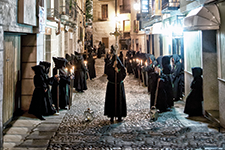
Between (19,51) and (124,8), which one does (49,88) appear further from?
(124,8)

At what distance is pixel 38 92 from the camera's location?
26.1ft

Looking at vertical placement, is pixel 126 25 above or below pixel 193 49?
above

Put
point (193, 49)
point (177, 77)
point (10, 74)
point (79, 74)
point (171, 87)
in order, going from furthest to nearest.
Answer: point (79, 74)
point (177, 77)
point (193, 49)
point (171, 87)
point (10, 74)

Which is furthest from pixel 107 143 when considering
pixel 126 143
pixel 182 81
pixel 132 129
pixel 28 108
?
pixel 182 81

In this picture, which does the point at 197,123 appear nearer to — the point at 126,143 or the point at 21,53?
the point at 126,143

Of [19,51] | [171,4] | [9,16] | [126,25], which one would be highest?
[126,25]

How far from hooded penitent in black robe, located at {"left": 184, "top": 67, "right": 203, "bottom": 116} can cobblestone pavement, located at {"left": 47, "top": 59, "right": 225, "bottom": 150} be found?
32 cm

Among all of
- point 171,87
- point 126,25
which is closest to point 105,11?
point 126,25

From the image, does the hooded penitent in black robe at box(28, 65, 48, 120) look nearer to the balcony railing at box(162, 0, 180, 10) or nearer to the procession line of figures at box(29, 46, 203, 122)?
the procession line of figures at box(29, 46, 203, 122)

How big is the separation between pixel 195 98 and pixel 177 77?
2.48 m

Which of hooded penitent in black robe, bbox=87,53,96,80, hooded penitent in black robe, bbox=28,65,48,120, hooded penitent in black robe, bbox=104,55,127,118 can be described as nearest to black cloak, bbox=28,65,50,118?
hooded penitent in black robe, bbox=28,65,48,120

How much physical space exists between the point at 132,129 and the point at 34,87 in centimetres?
387

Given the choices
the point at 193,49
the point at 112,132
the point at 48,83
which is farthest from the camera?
the point at 193,49

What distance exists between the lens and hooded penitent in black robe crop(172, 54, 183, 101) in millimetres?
10422
